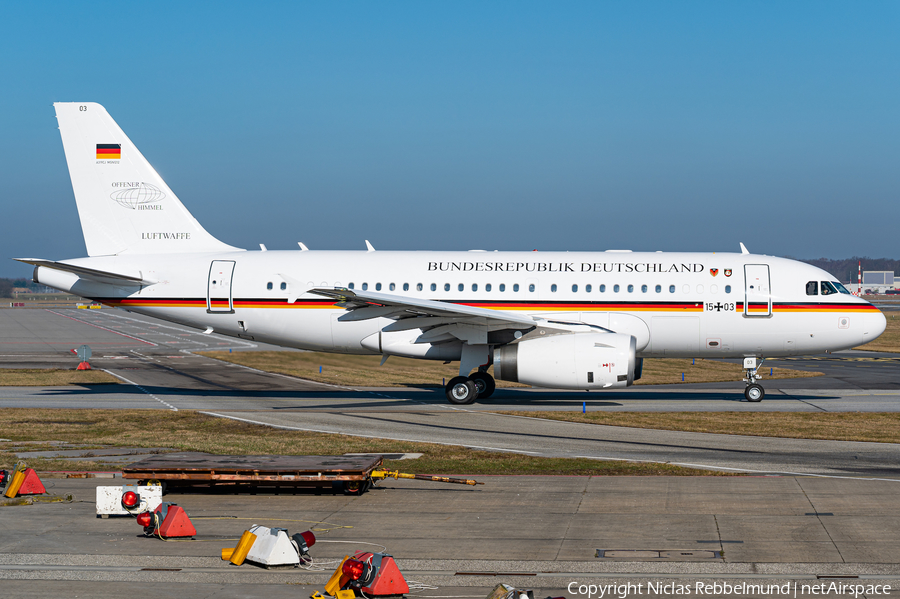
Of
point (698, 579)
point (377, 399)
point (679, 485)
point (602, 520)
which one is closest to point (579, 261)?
point (377, 399)

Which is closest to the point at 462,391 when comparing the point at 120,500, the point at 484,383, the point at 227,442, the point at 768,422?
the point at 484,383

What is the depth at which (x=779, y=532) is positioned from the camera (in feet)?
38.2

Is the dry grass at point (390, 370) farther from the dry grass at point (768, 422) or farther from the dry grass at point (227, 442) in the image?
the dry grass at point (227, 442)

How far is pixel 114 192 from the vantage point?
29.3 meters

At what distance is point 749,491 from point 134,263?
22.0 m

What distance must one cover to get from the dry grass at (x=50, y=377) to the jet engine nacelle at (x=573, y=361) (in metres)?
17.3

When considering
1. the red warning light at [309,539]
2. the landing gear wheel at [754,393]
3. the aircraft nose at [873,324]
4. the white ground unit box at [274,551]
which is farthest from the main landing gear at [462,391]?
the white ground unit box at [274,551]

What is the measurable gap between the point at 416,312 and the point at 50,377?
57.9ft

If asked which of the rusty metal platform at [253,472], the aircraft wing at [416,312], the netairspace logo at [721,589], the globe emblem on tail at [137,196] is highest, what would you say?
the globe emblem on tail at [137,196]

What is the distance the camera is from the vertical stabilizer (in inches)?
1142

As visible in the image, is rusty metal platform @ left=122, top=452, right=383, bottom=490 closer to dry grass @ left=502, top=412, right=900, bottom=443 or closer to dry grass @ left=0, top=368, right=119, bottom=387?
dry grass @ left=502, top=412, right=900, bottom=443

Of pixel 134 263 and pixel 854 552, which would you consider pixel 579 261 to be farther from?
pixel 854 552

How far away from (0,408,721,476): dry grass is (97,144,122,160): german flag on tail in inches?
368

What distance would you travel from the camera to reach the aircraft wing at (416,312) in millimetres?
24750
